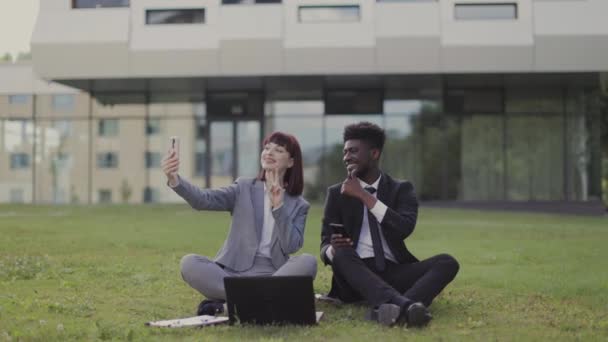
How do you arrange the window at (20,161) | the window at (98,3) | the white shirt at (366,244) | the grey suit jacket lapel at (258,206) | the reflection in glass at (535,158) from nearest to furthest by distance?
the grey suit jacket lapel at (258,206) < the white shirt at (366,244) < the window at (98,3) < the reflection in glass at (535,158) < the window at (20,161)

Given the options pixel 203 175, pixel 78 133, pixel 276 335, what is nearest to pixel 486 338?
pixel 276 335

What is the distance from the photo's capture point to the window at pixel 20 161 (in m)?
34.9

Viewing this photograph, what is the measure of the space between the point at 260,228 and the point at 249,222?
6.3 inches

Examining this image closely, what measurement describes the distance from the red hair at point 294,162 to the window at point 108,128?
91.1ft

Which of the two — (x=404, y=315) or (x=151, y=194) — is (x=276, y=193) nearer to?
(x=404, y=315)

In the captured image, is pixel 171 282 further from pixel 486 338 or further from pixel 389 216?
pixel 486 338

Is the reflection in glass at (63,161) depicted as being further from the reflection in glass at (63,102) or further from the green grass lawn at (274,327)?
the green grass lawn at (274,327)

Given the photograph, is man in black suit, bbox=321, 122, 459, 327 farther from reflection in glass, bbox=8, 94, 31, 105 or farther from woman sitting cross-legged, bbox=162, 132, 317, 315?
reflection in glass, bbox=8, 94, 31, 105

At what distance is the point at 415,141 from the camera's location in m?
32.6

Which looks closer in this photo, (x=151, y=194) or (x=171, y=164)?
(x=171, y=164)

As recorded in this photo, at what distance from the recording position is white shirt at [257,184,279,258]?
690 cm

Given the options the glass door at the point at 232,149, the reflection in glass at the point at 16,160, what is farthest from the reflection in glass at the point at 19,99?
the glass door at the point at 232,149

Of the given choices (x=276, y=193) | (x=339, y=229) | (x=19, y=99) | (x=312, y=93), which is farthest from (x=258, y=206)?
(x=19, y=99)

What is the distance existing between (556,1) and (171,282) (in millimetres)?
23260
